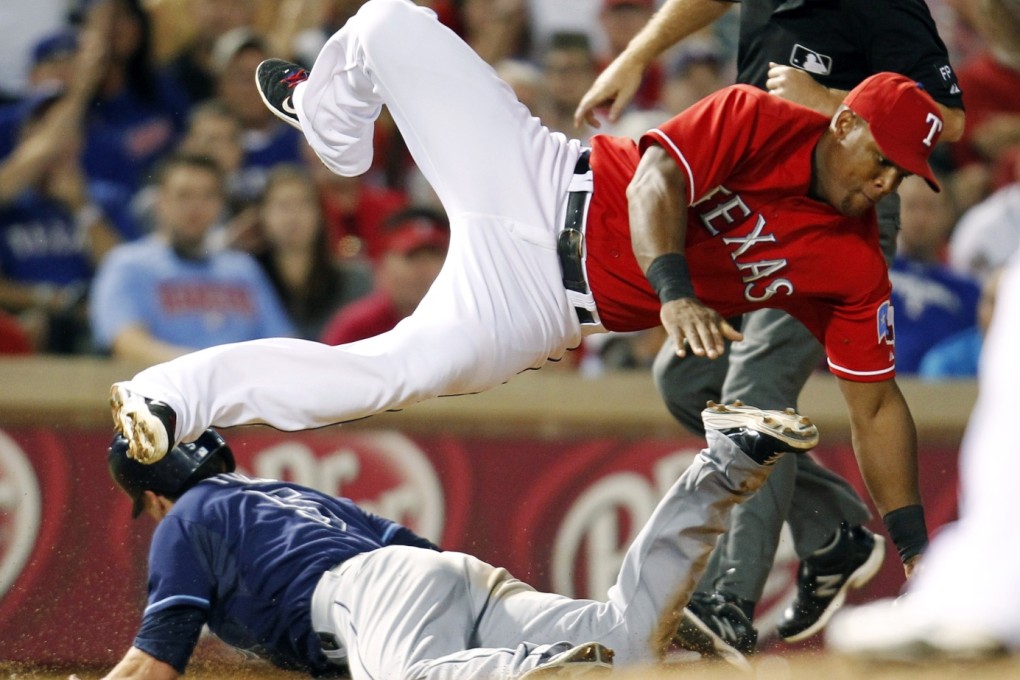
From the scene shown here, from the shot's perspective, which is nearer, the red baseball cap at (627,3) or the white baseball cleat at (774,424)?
the white baseball cleat at (774,424)

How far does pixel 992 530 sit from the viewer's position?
88.1 inches

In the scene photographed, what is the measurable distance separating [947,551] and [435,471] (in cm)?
423

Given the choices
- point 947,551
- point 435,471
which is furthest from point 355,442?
point 947,551

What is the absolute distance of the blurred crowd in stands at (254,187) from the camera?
22.8ft

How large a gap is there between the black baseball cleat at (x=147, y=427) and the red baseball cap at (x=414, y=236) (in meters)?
3.48

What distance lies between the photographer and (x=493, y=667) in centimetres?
379

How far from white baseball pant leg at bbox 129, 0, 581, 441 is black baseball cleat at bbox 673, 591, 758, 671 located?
0.95 metres

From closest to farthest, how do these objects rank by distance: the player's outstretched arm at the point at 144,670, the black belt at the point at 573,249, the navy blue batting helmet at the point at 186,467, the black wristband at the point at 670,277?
the black wristband at the point at 670,277
the black belt at the point at 573,249
the player's outstretched arm at the point at 144,670
the navy blue batting helmet at the point at 186,467

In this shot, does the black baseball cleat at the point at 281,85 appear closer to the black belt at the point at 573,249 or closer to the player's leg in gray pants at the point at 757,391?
the black belt at the point at 573,249

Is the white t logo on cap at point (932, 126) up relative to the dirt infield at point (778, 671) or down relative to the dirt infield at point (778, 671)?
up

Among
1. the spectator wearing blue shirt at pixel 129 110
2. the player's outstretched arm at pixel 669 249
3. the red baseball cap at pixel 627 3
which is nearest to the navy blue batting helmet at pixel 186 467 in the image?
the player's outstretched arm at pixel 669 249

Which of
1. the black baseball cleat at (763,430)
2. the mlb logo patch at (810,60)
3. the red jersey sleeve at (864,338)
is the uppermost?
the mlb logo patch at (810,60)

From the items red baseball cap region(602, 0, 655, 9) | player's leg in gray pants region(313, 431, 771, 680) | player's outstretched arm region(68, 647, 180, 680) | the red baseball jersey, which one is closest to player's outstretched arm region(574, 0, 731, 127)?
the red baseball jersey

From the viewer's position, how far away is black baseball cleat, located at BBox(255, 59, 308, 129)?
4.47 m
